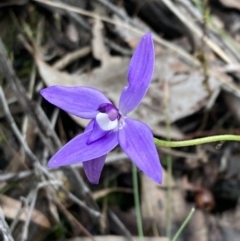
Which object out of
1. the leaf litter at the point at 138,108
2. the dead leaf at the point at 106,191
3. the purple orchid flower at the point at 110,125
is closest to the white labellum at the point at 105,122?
the purple orchid flower at the point at 110,125

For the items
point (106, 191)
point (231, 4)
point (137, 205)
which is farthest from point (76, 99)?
point (231, 4)

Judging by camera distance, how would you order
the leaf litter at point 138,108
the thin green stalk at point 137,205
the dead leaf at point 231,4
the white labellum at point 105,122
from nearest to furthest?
the white labellum at point 105,122 → the thin green stalk at point 137,205 → the leaf litter at point 138,108 → the dead leaf at point 231,4

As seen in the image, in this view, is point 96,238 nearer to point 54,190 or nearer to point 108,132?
point 54,190

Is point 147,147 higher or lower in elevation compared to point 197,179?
higher

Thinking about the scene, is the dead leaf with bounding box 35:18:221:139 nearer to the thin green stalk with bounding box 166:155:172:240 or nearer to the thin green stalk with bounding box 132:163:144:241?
the thin green stalk with bounding box 166:155:172:240

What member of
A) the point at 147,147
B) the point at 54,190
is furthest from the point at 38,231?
the point at 147,147

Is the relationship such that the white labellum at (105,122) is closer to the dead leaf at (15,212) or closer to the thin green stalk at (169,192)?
the dead leaf at (15,212)

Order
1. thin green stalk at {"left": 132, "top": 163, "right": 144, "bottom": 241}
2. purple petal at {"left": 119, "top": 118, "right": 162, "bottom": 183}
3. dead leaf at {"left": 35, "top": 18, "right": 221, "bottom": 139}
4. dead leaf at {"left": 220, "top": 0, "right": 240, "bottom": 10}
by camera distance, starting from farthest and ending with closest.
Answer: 1. dead leaf at {"left": 220, "top": 0, "right": 240, "bottom": 10}
2. dead leaf at {"left": 35, "top": 18, "right": 221, "bottom": 139}
3. thin green stalk at {"left": 132, "top": 163, "right": 144, "bottom": 241}
4. purple petal at {"left": 119, "top": 118, "right": 162, "bottom": 183}

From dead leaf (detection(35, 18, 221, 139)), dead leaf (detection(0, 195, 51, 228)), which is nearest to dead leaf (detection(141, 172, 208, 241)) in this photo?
dead leaf (detection(35, 18, 221, 139))
